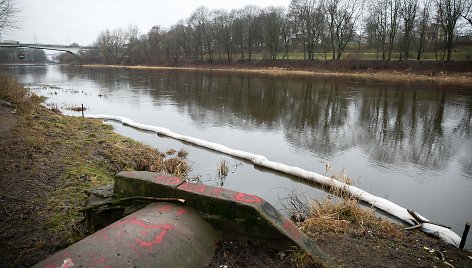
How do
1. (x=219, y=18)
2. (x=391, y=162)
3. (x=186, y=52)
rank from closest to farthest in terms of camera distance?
1. (x=391, y=162)
2. (x=219, y=18)
3. (x=186, y=52)

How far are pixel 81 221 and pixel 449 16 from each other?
58477mm

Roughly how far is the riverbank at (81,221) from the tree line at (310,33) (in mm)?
51209

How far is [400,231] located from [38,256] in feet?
20.6

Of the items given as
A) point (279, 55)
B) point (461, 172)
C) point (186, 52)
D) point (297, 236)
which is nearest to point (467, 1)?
point (279, 55)

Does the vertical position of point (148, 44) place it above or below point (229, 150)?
above

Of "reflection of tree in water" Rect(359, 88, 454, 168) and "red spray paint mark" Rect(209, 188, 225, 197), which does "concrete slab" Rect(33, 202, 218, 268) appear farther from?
"reflection of tree in water" Rect(359, 88, 454, 168)

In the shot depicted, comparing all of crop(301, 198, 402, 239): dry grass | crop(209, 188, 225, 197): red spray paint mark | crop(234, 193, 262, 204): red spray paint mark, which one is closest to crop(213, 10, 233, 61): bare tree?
crop(301, 198, 402, 239): dry grass

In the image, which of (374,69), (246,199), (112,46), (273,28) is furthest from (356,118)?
(112,46)

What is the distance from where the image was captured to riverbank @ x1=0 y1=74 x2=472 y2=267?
14.5 feet

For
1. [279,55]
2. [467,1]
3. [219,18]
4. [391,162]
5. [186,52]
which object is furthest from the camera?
[186,52]

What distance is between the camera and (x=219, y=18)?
82.1 metres

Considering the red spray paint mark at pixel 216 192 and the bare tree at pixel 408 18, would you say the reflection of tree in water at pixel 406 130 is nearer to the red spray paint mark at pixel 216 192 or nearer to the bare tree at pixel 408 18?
the red spray paint mark at pixel 216 192

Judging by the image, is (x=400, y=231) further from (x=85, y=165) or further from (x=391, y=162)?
(x=85, y=165)

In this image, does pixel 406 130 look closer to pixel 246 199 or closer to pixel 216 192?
pixel 246 199
